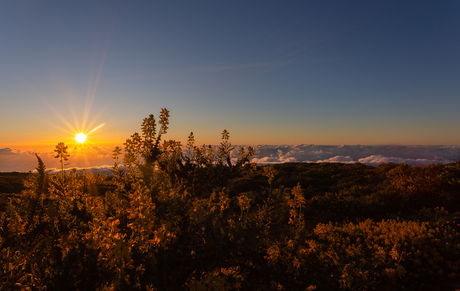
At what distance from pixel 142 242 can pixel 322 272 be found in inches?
133

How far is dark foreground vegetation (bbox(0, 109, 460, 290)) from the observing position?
7.63ft

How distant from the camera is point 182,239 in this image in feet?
10.3

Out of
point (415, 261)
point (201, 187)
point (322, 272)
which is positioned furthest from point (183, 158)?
point (415, 261)

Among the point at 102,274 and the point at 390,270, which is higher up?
the point at 102,274

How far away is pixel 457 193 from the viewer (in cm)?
1017

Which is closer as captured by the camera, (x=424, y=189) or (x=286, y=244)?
(x=286, y=244)

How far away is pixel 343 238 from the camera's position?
639cm

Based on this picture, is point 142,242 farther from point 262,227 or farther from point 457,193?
point 457,193

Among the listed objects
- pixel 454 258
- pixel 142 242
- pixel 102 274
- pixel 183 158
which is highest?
pixel 183 158

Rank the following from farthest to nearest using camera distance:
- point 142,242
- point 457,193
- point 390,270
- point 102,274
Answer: point 457,193 < point 390,270 < point 102,274 < point 142,242

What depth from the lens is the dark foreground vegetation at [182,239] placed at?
2.32 meters

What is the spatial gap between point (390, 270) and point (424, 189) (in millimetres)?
8389

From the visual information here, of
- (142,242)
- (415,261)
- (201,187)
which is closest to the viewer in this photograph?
(142,242)

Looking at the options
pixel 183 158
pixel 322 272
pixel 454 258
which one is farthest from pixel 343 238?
pixel 183 158
